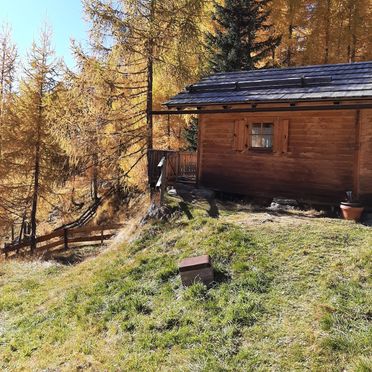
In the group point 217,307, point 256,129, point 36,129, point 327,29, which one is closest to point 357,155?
point 256,129

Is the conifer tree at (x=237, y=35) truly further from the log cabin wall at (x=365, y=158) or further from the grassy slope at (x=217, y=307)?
the grassy slope at (x=217, y=307)

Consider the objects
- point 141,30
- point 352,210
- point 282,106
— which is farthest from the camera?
point 141,30

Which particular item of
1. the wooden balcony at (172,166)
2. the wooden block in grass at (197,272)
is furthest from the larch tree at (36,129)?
the wooden block in grass at (197,272)

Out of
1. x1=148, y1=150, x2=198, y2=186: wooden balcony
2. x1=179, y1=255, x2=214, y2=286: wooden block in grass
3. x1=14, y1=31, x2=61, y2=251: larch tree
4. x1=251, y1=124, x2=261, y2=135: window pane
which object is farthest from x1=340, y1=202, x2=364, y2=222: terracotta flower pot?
x1=14, y1=31, x2=61, y2=251: larch tree

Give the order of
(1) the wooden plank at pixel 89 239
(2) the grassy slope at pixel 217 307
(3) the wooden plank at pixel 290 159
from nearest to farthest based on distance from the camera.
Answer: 1. (2) the grassy slope at pixel 217 307
2. (3) the wooden plank at pixel 290 159
3. (1) the wooden plank at pixel 89 239

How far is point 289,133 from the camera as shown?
1138 centimetres

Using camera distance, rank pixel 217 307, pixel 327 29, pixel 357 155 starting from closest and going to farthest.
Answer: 1. pixel 217 307
2. pixel 357 155
3. pixel 327 29

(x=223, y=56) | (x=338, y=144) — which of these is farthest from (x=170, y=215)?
(x=223, y=56)

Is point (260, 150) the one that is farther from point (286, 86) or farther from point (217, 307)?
point (217, 307)

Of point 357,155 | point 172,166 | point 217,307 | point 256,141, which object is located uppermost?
point 256,141

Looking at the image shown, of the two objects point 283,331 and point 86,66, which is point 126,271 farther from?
point 86,66

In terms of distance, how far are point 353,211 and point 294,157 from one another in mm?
2799

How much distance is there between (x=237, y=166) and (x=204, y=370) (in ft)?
27.4

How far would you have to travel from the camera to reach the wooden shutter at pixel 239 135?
39.6 feet
